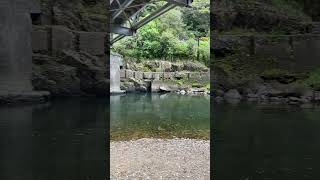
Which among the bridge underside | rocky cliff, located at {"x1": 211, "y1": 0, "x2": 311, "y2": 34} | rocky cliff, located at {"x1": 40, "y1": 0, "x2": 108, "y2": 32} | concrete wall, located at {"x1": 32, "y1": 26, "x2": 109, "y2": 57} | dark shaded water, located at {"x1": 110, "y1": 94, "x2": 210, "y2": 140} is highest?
the bridge underside

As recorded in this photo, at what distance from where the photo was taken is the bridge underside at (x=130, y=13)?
1689cm

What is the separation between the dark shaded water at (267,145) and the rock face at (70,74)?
2.91 metres

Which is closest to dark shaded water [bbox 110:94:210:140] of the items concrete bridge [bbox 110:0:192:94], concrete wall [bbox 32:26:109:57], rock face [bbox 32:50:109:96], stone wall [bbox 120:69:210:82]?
rock face [bbox 32:50:109:96]

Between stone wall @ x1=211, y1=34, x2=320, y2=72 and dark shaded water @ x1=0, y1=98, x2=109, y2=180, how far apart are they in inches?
240

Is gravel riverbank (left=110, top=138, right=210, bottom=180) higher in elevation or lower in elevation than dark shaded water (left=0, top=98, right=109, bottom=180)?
lower

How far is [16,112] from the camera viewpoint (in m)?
6.88

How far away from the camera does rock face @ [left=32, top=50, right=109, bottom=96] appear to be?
8.89m

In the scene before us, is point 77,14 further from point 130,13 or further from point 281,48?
point 130,13

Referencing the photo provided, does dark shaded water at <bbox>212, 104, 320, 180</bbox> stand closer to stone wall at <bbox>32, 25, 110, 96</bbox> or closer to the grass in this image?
the grass

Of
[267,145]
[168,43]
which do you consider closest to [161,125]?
[267,145]

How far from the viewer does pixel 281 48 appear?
12477 mm

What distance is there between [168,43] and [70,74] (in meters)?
18.9

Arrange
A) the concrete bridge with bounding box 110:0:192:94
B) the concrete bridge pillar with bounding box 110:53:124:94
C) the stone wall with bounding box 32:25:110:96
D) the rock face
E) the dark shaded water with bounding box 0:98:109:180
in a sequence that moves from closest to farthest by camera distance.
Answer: the dark shaded water with bounding box 0:98:109:180, the stone wall with bounding box 32:25:110:96, the rock face, the concrete bridge with bounding box 110:0:192:94, the concrete bridge pillar with bounding box 110:53:124:94

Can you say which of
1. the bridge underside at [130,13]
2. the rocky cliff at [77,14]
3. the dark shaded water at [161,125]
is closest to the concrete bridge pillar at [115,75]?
the bridge underside at [130,13]
